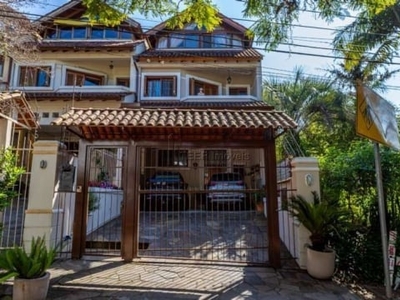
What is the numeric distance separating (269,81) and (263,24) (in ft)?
50.2

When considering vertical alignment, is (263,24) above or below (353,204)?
above

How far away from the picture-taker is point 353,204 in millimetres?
7758

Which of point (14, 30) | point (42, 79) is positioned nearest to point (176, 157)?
point (14, 30)

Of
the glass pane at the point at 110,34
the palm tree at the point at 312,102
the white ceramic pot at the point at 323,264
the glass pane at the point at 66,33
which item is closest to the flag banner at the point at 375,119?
the white ceramic pot at the point at 323,264

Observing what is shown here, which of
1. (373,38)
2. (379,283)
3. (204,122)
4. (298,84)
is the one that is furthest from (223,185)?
(298,84)

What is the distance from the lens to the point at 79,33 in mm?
17531

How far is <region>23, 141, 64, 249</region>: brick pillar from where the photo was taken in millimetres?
6223

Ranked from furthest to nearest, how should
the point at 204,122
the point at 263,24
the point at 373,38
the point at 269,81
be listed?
1. the point at 269,81
2. the point at 373,38
3. the point at 204,122
4. the point at 263,24

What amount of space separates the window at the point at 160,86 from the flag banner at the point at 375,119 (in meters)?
12.5

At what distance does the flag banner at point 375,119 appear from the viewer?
4.97 meters

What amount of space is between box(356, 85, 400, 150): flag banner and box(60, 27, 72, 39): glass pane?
670 inches

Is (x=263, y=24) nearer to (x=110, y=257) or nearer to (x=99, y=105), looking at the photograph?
(x=110, y=257)

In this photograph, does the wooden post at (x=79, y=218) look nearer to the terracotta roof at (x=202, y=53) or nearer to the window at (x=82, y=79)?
the terracotta roof at (x=202, y=53)

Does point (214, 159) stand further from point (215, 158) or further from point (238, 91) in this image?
point (238, 91)
